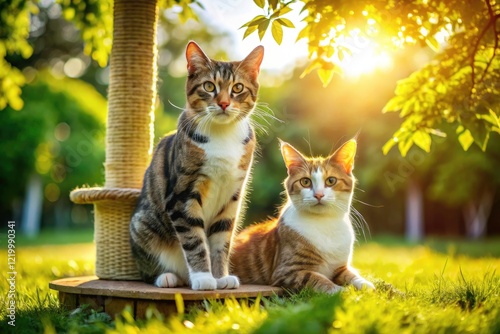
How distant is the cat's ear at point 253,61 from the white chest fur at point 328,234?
904mm

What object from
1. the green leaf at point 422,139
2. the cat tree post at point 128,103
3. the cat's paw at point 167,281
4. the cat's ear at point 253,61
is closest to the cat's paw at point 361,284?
the cat's paw at point 167,281

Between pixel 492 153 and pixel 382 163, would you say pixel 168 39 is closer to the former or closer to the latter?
pixel 382 163

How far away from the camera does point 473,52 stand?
3635 millimetres

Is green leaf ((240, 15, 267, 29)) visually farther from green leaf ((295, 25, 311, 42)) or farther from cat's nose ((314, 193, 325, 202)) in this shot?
cat's nose ((314, 193, 325, 202))

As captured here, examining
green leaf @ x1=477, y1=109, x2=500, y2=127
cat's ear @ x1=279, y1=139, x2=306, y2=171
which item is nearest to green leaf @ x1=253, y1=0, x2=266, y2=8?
cat's ear @ x1=279, y1=139, x2=306, y2=171

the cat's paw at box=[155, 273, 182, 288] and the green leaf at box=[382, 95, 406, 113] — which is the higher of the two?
the green leaf at box=[382, 95, 406, 113]

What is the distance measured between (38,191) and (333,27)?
56.0 feet

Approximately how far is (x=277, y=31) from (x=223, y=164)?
81cm

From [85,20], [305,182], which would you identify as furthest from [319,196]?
[85,20]

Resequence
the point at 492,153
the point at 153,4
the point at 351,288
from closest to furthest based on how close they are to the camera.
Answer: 1. the point at 351,288
2. the point at 153,4
3. the point at 492,153

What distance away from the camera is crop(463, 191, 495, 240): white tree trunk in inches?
631

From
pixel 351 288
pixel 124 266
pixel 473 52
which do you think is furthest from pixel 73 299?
pixel 473 52

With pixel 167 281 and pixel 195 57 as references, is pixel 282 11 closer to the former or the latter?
pixel 195 57

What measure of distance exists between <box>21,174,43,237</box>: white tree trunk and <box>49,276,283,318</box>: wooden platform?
619 inches
